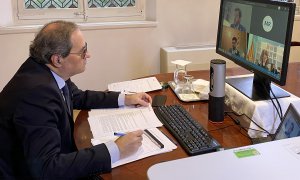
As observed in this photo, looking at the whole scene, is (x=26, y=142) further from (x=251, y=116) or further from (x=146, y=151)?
(x=251, y=116)

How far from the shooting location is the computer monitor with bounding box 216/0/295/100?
1292 mm

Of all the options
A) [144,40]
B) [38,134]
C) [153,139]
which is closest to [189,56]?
[144,40]

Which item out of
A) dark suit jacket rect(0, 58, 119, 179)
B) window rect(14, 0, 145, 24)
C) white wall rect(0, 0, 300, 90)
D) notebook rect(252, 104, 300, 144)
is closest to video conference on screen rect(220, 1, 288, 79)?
notebook rect(252, 104, 300, 144)

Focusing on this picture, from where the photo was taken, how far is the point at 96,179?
41.5 inches

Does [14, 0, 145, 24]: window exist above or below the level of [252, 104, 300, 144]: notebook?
above

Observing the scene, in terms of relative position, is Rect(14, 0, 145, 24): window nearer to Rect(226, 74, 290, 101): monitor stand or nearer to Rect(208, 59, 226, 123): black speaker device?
Rect(226, 74, 290, 101): monitor stand

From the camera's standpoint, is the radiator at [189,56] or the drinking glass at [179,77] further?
the radiator at [189,56]

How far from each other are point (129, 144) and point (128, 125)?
0.24 m

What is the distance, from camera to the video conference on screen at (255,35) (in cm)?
132

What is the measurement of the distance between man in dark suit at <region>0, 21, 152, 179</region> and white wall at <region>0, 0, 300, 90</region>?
1.63 m

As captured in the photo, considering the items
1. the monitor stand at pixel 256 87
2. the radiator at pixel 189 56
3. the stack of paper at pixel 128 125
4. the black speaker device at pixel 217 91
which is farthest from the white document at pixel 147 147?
the radiator at pixel 189 56

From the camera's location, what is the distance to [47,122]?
1.12m

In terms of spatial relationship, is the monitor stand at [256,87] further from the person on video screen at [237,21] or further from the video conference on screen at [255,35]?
the person on video screen at [237,21]

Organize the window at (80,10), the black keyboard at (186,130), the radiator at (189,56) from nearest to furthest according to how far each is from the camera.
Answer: the black keyboard at (186,130)
the window at (80,10)
the radiator at (189,56)
